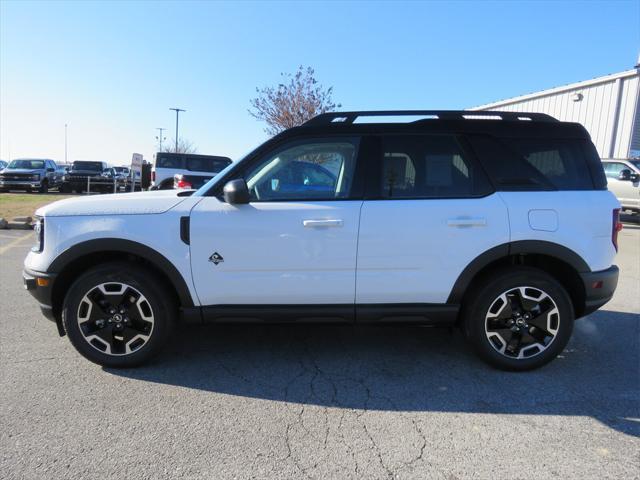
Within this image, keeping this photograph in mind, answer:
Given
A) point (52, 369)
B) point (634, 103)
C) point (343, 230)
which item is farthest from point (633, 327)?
point (634, 103)

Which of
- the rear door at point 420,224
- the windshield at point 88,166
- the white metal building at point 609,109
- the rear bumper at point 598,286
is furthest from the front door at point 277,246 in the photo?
the windshield at point 88,166

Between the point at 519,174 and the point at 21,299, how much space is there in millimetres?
5349

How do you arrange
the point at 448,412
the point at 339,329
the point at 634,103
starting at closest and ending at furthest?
the point at 448,412 → the point at 339,329 → the point at 634,103

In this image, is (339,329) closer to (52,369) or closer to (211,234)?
(211,234)

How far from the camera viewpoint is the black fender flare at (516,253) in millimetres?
3418

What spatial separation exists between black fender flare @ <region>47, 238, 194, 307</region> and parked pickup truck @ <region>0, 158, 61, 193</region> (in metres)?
24.2

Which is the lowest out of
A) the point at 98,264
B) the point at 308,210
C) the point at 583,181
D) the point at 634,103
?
the point at 98,264

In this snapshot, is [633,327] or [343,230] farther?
[633,327]

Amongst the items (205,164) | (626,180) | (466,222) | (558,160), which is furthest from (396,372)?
(205,164)

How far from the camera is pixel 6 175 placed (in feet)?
76.2

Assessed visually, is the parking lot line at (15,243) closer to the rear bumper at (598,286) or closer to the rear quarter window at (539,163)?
the rear quarter window at (539,163)

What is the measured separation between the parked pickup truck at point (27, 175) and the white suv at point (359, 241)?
24024 millimetres

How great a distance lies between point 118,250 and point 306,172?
151cm

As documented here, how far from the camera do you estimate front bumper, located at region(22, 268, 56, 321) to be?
3.39 m
